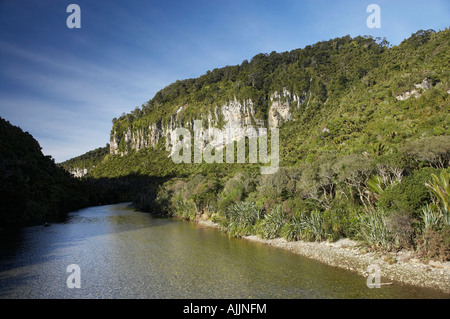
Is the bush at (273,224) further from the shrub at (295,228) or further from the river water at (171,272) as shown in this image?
the river water at (171,272)

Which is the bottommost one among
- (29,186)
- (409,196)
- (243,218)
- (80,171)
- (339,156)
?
(243,218)

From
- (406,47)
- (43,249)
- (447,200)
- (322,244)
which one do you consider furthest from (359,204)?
(406,47)

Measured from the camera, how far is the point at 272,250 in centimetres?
2680

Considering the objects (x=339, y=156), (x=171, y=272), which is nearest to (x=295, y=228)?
(x=339, y=156)

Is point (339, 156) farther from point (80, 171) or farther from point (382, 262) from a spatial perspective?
point (80, 171)

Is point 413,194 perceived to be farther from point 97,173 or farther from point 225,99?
point 97,173

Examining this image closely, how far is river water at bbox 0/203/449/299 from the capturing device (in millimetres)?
16828

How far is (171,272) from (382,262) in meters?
15.7

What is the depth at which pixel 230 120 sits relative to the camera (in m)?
133

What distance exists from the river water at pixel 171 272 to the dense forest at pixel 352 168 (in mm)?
4701

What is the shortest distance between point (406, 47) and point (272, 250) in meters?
96.1

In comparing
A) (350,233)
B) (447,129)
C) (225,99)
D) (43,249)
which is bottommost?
(43,249)

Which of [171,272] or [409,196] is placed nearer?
[409,196]
